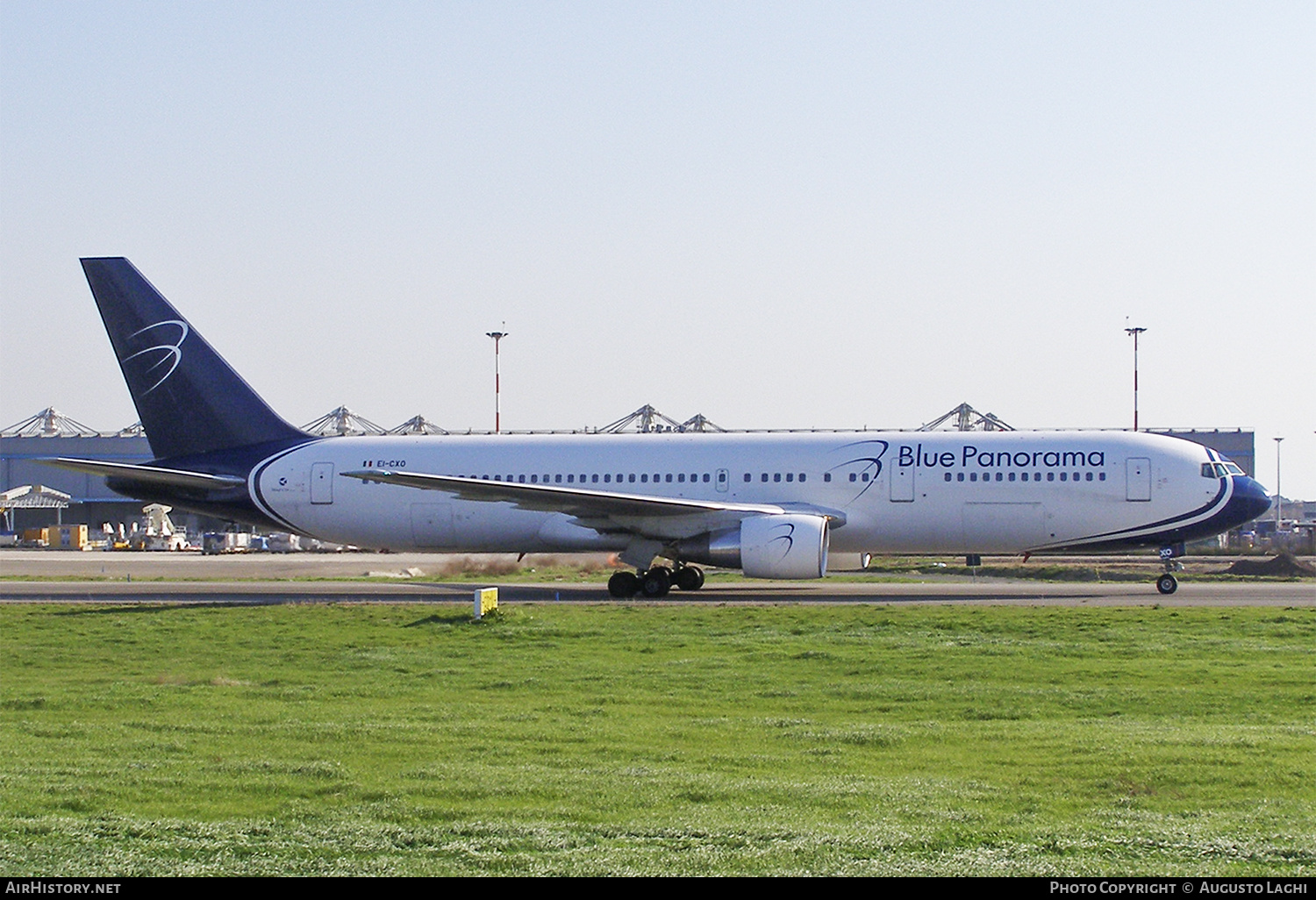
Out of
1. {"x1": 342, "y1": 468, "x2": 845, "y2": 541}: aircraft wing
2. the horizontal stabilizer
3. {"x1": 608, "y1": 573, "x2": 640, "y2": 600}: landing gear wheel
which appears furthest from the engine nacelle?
the horizontal stabilizer

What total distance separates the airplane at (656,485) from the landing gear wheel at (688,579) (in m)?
0.05

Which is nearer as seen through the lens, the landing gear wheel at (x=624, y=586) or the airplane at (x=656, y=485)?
the airplane at (x=656, y=485)

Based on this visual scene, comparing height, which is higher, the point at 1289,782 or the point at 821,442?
the point at 821,442

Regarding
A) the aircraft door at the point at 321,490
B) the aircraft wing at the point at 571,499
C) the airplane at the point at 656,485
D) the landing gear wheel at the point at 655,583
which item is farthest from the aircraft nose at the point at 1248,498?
the aircraft door at the point at 321,490

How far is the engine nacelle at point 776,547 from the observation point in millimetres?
27250

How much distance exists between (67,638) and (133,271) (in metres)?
15.4

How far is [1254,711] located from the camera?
1220cm

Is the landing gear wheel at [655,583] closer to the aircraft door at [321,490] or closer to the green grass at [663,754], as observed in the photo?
the aircraft door at [321,490]

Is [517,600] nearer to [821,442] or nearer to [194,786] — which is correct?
[821,442]

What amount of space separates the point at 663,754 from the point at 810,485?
20.2 meters

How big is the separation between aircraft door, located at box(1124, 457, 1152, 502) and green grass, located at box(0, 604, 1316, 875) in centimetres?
965

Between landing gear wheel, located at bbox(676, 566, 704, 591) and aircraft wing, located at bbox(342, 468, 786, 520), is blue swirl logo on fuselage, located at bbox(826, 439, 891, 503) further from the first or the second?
landing gear wheel, located at bbox(676, 566, 704, 591)

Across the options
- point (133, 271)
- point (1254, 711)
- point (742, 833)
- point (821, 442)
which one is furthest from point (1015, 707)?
point (133, 271)

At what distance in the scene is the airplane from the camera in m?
28.8
